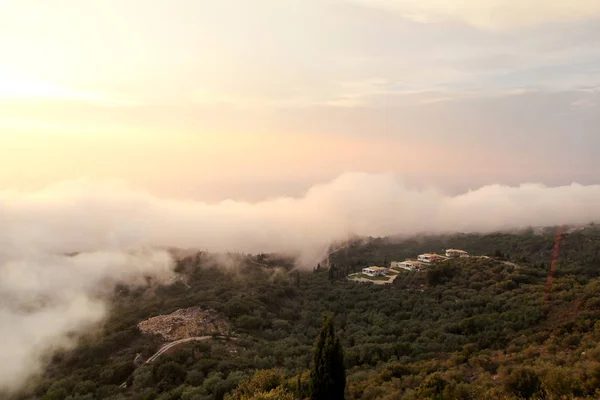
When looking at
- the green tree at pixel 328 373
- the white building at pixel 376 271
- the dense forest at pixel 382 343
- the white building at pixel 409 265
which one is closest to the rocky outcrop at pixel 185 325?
the dense forest at pixel 382 343

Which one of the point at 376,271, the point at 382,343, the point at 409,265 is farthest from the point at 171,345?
the point at 409,265

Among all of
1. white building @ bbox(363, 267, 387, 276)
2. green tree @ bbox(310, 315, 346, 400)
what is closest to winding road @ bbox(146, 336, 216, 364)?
green tree @ bbox(310, 315, 346, 400)

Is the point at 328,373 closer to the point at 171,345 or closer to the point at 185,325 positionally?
the point at 171,345

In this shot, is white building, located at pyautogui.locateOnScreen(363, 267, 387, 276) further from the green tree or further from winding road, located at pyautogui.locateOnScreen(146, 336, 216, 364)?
the green tree

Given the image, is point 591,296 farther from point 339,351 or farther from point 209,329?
point 209,329

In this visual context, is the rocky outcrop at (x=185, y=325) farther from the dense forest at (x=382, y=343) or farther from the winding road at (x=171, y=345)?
the dense forest at (x=382, y=343)

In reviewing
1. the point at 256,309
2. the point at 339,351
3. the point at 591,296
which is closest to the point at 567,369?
the point at 339,351
